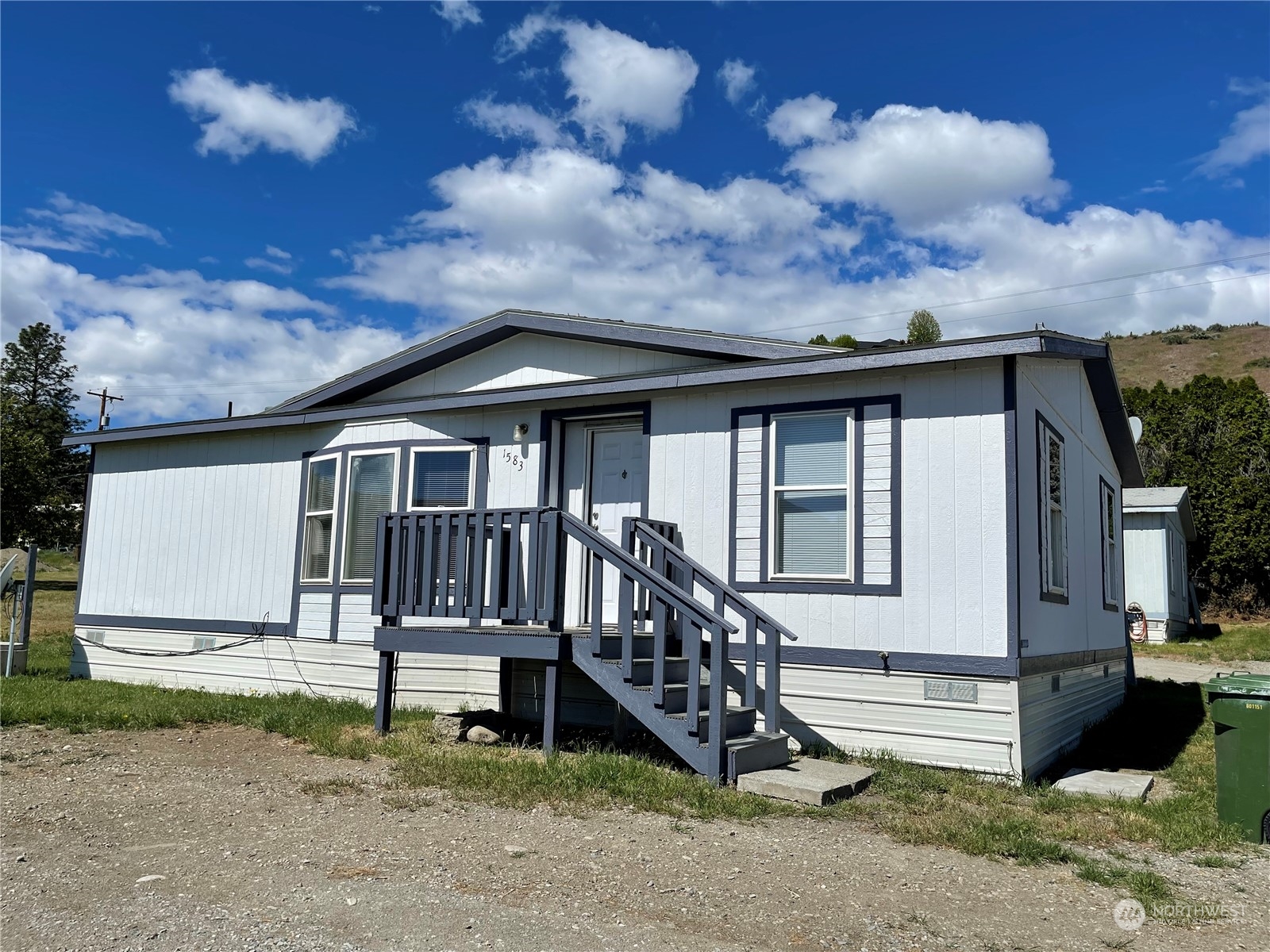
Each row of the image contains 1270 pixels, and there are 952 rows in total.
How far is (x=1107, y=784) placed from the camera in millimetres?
6953

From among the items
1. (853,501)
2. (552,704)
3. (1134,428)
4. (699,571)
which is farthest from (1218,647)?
(552,704)

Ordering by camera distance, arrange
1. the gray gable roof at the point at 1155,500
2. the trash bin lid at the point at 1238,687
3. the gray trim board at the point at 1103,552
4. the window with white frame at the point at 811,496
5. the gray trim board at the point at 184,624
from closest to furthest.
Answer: the trash bin lid at the point at 1238,687, the window with white frame at the point at 811,496, the gray trim board at the point at 184,624, the gray trim board at the point at 1103,552, the gray gable roof at the point at 1155,500

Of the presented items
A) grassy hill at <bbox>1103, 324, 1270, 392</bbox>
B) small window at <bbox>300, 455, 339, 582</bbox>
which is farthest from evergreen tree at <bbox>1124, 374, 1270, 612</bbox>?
grassy hill at <bbox>1103, 324, 1270, 392</bbox>

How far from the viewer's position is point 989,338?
7.04 metres

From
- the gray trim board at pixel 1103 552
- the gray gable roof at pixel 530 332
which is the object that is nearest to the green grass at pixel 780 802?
the gray trim board at pixel 1103 552

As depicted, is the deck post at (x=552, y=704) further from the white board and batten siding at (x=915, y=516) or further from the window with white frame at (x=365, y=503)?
the window with white frame at (x=365, y=503)

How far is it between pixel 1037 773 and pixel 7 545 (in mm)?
36963

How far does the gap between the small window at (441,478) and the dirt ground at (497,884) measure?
4081 millimetres

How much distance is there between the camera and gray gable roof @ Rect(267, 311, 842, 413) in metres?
8.43

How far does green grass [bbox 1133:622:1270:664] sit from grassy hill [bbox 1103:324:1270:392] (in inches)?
1360

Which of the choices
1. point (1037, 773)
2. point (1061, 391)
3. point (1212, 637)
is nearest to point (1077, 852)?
point (1037, 773)

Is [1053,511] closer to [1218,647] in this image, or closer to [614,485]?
[614,485]

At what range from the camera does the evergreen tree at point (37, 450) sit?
107 feet

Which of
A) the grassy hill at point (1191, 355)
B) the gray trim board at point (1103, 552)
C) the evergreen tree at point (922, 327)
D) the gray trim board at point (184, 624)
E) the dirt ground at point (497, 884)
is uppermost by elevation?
the grassy hill at point (1191, 355)
